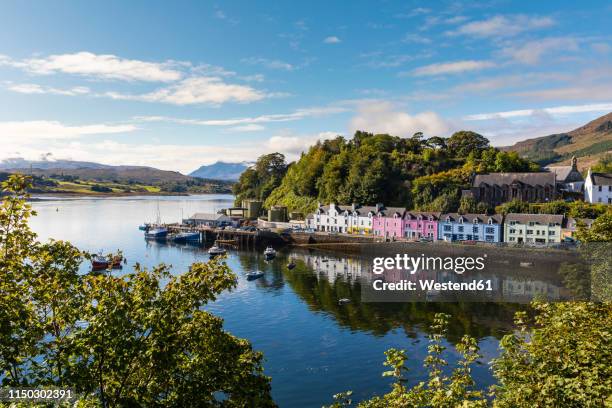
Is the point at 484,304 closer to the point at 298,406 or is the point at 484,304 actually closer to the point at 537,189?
the point at 298,406

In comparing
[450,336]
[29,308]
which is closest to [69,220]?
[450,336]

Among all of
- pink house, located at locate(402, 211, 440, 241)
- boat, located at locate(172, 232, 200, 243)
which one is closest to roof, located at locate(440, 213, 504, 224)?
pink house, located at locate(402, 211, 440, 241)

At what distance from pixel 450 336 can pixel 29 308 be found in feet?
105

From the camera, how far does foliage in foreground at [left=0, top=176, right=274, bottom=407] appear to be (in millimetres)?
7977

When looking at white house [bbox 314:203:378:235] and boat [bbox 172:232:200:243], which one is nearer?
white house [bbox 314:203:378:235]

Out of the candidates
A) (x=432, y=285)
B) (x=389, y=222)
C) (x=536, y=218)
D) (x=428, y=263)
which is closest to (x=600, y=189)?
(x=536, y=218)

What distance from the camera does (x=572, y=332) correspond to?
35.5ft

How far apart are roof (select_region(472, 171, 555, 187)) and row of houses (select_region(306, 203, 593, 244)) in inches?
511

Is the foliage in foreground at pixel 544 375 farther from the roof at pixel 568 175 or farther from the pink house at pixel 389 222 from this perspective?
the roof at pixel 568 175

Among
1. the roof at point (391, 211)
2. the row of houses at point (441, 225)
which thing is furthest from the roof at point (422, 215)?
the roof at point (391, 211)

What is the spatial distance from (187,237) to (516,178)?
64249 mm

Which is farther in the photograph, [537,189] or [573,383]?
[537,189]

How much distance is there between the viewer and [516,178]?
82375mm

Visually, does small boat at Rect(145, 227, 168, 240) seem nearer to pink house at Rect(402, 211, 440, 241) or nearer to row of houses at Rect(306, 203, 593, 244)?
row of houses at Rect(306, 203, 593, 244)
